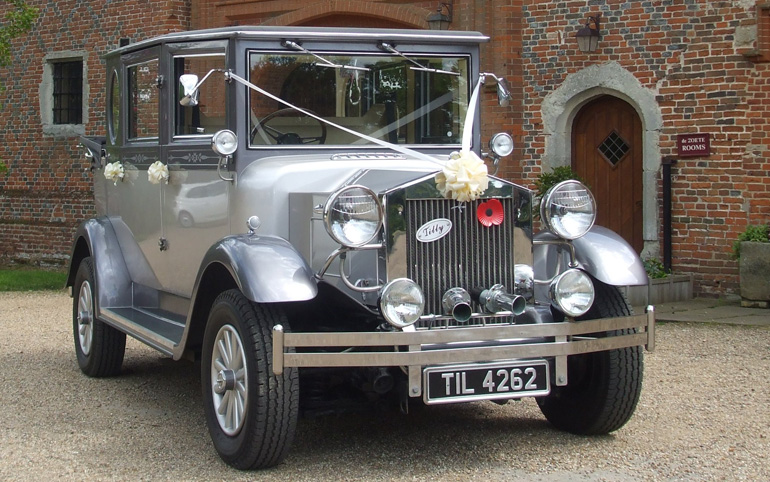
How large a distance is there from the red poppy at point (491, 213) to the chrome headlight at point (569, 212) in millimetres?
231

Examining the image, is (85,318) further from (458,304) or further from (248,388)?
(458,304)

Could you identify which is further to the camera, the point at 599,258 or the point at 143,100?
the point at 143,100

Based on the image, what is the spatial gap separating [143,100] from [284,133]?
1.37 m

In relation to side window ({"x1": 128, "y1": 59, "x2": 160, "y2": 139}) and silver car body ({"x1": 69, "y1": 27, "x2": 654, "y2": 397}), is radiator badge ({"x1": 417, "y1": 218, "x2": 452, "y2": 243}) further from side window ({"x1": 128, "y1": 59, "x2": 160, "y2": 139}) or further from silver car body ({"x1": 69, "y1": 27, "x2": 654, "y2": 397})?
side window ({"x1": 128, "y1": 59, "x2": 160, "y2": 139})

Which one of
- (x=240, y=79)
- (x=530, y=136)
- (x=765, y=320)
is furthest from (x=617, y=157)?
(x=240, y=79)

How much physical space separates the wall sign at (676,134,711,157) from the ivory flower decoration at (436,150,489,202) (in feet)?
23.0

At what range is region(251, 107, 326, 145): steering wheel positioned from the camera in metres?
5.42

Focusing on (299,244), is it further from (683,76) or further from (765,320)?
(683,76)

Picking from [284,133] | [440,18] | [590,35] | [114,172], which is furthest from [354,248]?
[440,18]

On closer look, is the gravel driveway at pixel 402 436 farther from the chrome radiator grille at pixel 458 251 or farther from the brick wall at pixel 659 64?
the brick wall at pixel 659 64

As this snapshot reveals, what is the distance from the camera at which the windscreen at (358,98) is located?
5430mm

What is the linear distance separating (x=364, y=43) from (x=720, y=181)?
6.46 meters

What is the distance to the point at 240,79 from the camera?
5.36 m

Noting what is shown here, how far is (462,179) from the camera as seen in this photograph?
4.59 metres
